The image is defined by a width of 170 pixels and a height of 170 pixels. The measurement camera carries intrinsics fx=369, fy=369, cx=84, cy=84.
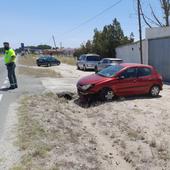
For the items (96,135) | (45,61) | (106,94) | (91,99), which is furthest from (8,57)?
(45,61)

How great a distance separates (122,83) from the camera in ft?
→ 46.9

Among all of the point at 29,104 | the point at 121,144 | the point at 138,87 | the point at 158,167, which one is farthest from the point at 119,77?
the point at 158,167

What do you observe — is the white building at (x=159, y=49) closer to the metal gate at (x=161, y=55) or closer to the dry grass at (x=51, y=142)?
the metal gate at (x=161, y=55)

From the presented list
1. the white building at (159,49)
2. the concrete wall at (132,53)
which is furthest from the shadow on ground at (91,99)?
the concrete wall at (132,53)

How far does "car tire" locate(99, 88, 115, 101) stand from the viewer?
13852mm

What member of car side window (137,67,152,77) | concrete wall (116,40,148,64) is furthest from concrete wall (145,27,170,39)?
car side window (137,67,152,77)

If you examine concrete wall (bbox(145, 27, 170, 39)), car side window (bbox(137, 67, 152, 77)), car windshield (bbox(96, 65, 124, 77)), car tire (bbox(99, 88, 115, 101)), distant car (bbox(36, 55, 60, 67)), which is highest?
concrete wall (bbox(145, 27, 170, 39))

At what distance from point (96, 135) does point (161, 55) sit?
15.5 m

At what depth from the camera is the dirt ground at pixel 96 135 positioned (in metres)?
6.69

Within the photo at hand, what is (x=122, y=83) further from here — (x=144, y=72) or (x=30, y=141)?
(x=30, y=141)

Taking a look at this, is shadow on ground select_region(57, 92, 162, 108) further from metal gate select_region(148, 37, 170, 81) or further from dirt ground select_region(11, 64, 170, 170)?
metal gate select_region(148, 37, 170, 81)

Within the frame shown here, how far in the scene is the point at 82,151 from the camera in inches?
284

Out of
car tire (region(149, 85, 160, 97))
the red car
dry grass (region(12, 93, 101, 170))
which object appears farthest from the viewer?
car tire (region(149, 85, 160, 97))

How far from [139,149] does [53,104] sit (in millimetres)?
5318
